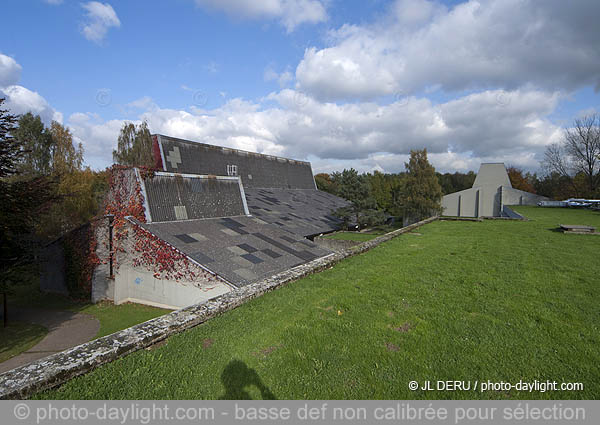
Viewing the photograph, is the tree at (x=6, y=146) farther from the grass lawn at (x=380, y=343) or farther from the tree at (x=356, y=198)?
the tree at (x=356, y=198)

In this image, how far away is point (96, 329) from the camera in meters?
12.8

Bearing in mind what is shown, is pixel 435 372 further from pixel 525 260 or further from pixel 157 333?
pixel 525 260

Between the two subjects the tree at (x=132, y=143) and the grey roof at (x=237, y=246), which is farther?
the tree at (x=132, y=143)

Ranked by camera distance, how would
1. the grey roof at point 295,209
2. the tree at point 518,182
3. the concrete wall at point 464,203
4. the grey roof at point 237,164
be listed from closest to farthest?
the grey roof at point 295,209 → the grey roof at point 237,164 → the concrete wall at point 464,203 → the tree at point 518,182

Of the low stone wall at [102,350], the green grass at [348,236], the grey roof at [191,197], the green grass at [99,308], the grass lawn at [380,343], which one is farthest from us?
the green grass at [348,236]

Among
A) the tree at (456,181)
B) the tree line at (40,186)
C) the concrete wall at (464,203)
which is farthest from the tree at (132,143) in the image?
the tree at (456,181)

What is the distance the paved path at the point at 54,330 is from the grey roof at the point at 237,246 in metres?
5.06

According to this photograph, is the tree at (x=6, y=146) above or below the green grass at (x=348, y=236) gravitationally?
above

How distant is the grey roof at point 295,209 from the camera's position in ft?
71.3

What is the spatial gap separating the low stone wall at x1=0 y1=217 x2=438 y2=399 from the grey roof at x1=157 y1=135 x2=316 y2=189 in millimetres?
21889

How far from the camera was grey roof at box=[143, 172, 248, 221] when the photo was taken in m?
14.5

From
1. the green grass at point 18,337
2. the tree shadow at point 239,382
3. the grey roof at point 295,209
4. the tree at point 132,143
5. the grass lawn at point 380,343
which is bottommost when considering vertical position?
the green grass at point 18,337
